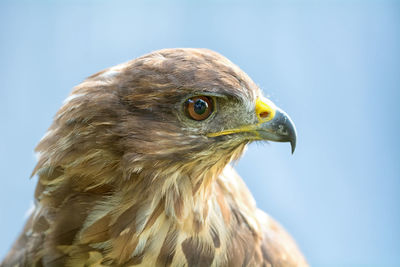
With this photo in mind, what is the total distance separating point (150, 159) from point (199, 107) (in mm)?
276

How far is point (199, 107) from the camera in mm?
2049

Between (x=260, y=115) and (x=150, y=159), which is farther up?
(x=260, y=115)

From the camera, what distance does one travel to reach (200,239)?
2.24 m

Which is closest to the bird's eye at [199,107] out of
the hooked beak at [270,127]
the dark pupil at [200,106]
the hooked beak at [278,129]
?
the dark pupil at [200,106]

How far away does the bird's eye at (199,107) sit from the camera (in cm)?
204

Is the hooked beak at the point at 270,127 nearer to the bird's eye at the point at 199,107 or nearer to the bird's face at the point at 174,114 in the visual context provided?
the bird's face at the point at 174,114

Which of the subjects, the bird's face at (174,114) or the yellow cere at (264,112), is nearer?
the bird's face at (174,114)

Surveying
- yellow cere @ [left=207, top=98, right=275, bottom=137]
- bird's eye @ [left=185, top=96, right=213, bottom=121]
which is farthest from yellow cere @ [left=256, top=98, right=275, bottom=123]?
bird's eye @ [left=185, top=96, right=213, bottom=121]

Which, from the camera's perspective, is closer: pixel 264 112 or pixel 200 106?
pixel 200 106

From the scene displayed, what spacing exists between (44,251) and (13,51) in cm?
413

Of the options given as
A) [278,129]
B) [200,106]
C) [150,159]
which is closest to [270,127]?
[278,129]

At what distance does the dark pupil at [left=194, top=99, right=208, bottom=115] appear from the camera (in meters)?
2.04

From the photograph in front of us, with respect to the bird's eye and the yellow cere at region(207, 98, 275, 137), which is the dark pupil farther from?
the yellow cere at region(207, 98, 275, 137)

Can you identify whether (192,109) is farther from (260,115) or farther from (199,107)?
(260,115)
